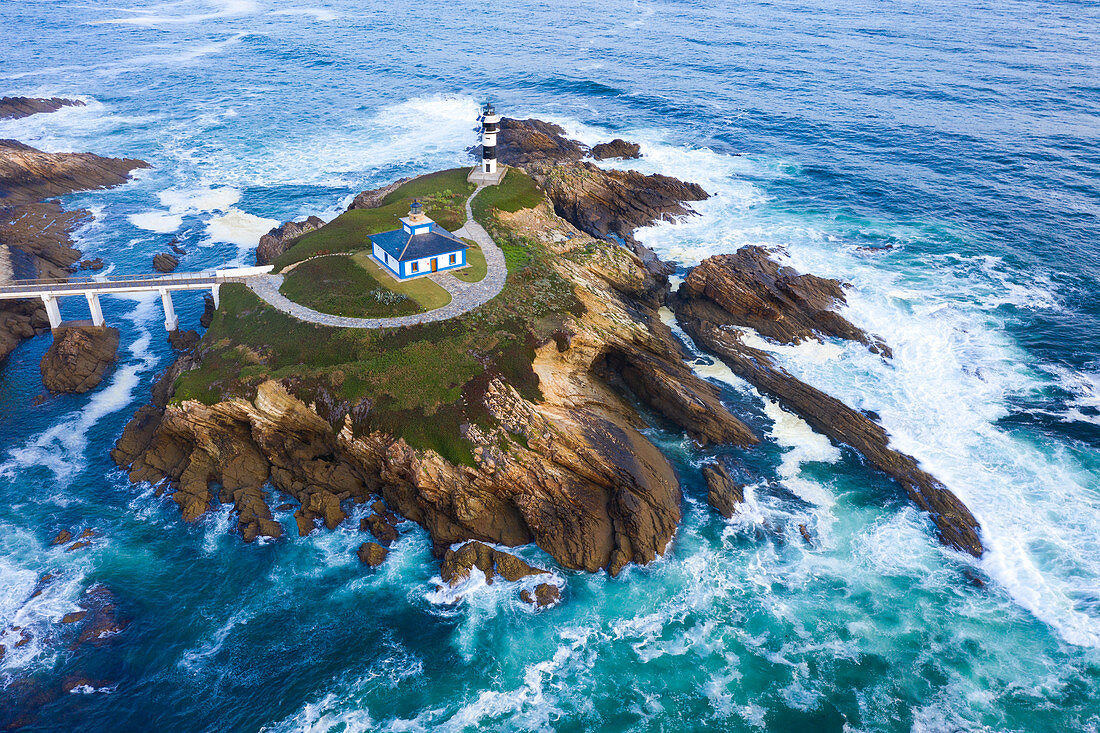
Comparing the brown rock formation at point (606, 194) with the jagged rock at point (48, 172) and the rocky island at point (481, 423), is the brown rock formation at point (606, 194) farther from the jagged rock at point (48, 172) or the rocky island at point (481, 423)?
the jagged rock at point (48, 172)

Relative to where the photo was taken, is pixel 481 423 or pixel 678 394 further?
pixel 678 394

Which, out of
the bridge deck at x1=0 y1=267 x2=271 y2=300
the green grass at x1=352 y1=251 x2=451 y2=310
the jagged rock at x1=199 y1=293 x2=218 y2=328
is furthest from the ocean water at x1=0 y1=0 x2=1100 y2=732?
the green grass at x1=352 y1=251 x2=451 y2=310

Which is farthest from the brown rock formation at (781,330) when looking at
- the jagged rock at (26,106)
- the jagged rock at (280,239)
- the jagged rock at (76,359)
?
the jagged rock at (26,106)

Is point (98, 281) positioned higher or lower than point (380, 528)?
higher

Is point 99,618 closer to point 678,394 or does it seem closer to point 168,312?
point 168,312

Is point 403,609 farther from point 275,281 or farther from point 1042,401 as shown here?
point 1042,401

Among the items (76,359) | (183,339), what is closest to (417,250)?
(183,339)
